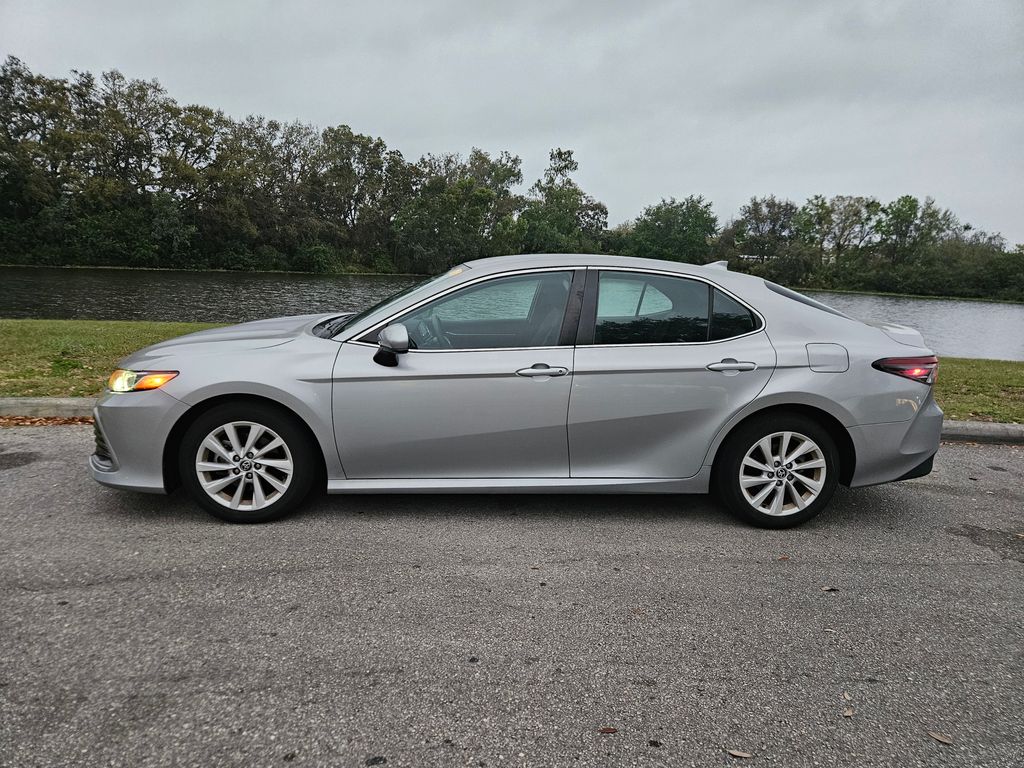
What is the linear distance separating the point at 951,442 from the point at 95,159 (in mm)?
67113

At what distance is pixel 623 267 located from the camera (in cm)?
419

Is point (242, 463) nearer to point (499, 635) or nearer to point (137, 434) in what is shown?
point (137, 434)

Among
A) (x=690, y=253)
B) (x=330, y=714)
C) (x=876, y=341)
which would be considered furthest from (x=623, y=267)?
(x=690, y=253)

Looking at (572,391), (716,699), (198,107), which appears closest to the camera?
(716,699)

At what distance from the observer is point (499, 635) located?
2.82m

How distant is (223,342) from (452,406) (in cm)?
145

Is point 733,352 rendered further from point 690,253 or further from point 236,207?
point 690,253

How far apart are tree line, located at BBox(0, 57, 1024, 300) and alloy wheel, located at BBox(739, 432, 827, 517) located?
2322 inches

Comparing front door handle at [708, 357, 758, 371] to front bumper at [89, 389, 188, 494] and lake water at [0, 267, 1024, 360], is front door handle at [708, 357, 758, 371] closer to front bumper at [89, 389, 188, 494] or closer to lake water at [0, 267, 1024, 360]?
front bumper at [89, 389, 188, 494]

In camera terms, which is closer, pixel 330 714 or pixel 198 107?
pixel 330 714

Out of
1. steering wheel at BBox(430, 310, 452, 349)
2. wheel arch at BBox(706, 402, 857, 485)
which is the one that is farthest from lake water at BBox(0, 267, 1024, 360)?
steering wheel at BBox(430, 310, 452, 349)

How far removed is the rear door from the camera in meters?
3.91

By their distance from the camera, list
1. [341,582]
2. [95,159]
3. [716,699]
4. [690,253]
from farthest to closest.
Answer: [690,253], [95,159], [341,582], [716,699]

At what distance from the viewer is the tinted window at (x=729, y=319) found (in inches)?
161
